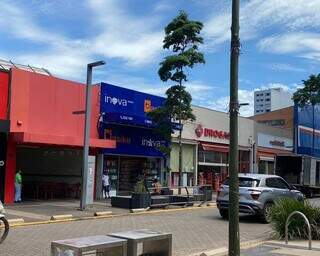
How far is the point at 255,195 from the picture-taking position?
19.5 m

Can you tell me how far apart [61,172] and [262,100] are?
46.5 m

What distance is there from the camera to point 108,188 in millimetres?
29453

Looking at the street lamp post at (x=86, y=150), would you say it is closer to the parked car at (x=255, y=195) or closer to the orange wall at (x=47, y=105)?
the orange wall at (x=47, y=105)

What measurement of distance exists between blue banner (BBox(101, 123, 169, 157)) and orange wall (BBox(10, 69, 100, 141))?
120 cm

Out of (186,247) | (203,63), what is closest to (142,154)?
(203,63)

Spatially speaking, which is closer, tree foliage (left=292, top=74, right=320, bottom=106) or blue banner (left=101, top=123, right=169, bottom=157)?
blue banner (left=101, top=123, right=169, bottom=157)

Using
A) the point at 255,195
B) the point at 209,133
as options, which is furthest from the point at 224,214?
the point at 209,133

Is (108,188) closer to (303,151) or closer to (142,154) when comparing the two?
(142,154)

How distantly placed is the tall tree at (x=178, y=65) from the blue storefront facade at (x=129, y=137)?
1.49 m

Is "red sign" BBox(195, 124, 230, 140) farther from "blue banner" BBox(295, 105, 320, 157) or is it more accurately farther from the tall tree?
"blue banner" BBox(295, 105, 320, 157)

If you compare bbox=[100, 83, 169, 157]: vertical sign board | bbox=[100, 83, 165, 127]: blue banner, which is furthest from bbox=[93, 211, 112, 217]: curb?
bbox=[100, 83, 165, 127]: blue banner

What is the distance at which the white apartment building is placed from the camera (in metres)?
69.9

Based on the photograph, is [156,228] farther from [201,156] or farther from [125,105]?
[201,156]

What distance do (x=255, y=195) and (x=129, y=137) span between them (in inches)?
498
